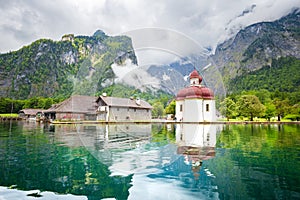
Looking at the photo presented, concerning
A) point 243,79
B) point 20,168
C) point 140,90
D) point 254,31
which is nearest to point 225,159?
point 140,90

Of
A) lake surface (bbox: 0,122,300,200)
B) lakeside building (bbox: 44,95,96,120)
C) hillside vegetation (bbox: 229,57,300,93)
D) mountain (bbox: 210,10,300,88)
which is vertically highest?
mountain (bbox: 210,10,300,88)

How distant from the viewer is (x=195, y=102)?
19.7 ft

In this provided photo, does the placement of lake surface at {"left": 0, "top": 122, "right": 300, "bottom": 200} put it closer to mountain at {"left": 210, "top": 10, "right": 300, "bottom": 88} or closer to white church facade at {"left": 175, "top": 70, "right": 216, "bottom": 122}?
white church facade at {"left": 175, "top": 70, "right": 216, "bottom": 122}

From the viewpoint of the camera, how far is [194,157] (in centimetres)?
710

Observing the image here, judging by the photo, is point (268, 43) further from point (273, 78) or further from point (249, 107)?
point (249, 107)

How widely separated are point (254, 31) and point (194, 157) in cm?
18354

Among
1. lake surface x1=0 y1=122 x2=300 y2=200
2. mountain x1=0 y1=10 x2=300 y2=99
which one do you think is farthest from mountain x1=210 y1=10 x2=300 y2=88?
lake surface x1=0 y1=122 x2=300 y2=200

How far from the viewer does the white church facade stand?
Answer: 207 inches

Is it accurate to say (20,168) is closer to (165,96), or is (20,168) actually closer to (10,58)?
(165,96)

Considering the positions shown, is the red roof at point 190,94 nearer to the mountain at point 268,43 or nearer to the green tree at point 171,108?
the green tree at point 171,108

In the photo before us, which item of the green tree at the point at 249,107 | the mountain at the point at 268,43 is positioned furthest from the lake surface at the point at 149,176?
the mountain at the point at 268,43

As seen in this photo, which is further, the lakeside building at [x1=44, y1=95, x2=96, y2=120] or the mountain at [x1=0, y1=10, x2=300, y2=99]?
the lakeside building at [x1=44, y1=95, x2=96, y2=120]

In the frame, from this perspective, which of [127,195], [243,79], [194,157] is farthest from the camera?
[243,79]

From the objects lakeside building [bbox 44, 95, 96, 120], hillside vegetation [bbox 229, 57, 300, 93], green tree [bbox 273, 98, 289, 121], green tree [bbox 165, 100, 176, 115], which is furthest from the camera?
hillside vegetation [bbox 229, 57, 300, 93]
